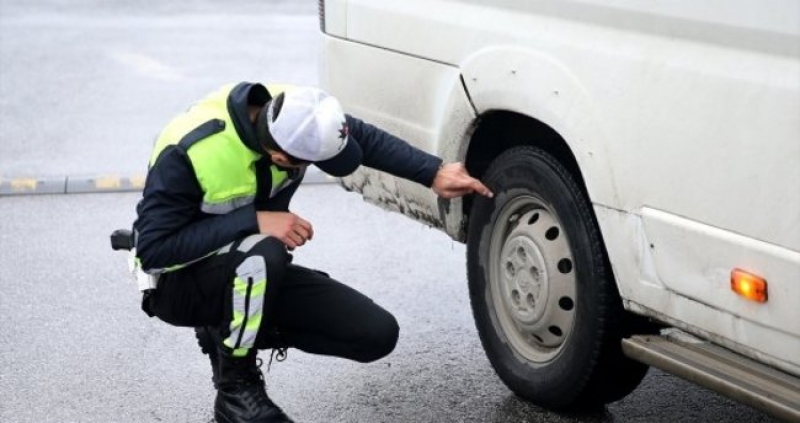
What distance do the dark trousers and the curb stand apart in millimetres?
3482

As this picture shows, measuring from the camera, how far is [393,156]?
4.75m

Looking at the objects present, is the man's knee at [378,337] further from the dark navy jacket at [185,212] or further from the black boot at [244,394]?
the dark navy jacket at [185,212]

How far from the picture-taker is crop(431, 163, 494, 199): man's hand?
4727 millimetres

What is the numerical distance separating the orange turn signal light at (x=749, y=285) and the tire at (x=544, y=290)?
2.06ft

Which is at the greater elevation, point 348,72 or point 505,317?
point 348,72

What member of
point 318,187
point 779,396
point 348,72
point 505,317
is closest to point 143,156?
point 318,187

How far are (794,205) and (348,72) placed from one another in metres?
2.32

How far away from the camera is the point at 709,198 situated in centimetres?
379

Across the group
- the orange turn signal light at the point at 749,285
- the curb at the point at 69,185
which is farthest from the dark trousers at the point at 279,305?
the curb at the point at 69,185

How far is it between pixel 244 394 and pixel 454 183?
94 centimetres

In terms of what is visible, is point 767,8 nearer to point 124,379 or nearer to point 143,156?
point 124,379

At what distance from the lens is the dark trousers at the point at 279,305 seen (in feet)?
14.6

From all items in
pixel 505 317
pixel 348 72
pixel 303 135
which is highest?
pixel 303 135

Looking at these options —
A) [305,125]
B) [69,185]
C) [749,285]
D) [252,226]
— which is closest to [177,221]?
[252,226]
